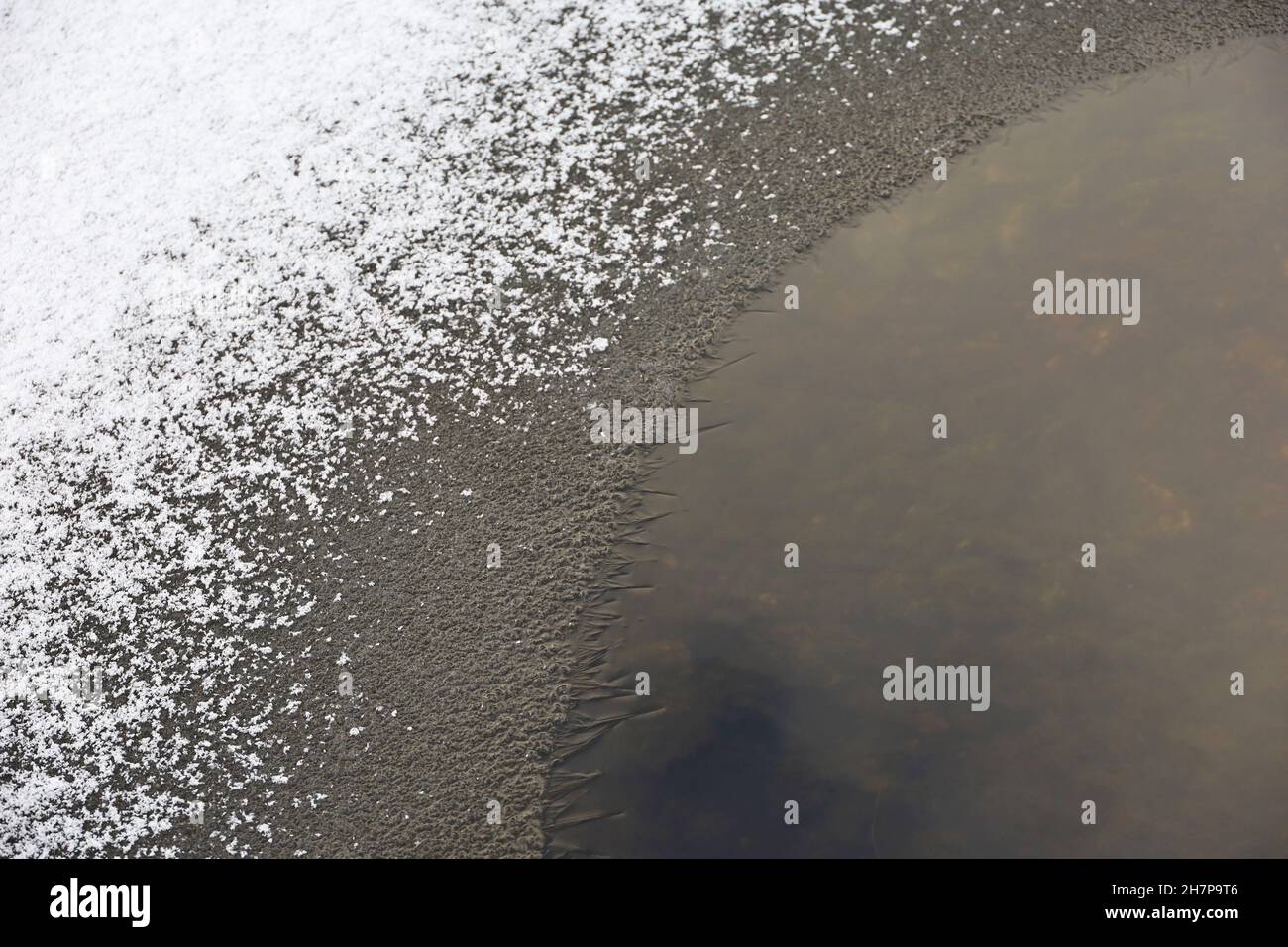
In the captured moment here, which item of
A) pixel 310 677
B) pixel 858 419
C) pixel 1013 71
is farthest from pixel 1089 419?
pixel 310 677

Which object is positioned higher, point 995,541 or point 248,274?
point 248,274

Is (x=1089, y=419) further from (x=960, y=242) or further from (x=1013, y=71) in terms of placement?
(x=1013, y=71)

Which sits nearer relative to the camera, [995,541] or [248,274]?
[995,541]

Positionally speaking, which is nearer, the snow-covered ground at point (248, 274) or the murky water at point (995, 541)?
the murky water at point (995, 541)

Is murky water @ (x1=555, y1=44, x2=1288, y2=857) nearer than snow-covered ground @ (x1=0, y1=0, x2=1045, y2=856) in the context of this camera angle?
Yes
